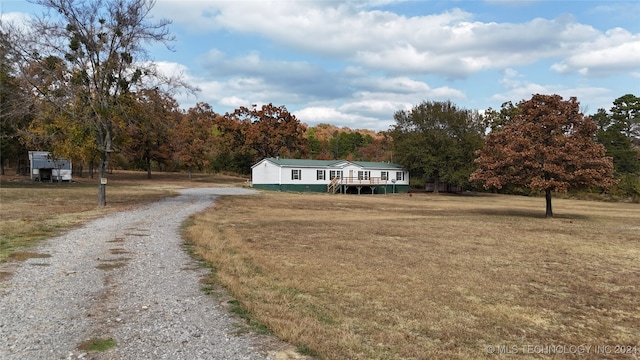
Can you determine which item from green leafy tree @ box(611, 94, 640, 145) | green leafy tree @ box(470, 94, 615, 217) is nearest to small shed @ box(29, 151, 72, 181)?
green leafy tree @ box(470, 94, 615, 217)

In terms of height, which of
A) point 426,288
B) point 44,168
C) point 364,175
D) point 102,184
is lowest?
point 426,288

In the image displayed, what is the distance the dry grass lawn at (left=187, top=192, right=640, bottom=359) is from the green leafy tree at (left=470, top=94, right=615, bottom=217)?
7.31m

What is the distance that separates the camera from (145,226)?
551 inches

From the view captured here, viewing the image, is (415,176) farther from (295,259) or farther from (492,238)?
(295,259)

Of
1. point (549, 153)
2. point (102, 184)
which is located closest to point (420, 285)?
point (102, 184)

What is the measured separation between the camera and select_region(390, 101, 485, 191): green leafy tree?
1908 inches

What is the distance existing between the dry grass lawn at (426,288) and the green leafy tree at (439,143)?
109 ft

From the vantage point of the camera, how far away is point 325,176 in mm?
Answer: 47344

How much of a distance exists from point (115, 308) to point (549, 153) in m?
22.8

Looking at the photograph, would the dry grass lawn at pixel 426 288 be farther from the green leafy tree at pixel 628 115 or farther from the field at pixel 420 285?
the green leafy tree at pixel 628 115

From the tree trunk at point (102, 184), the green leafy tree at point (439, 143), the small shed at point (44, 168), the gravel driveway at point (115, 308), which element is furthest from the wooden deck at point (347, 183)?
the gravel driveway at point (115, 308)

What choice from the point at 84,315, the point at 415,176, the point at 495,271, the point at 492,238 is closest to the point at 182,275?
the point at 84,315

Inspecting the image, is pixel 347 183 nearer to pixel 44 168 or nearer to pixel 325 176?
pixel 325 176

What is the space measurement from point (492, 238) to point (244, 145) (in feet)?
163
